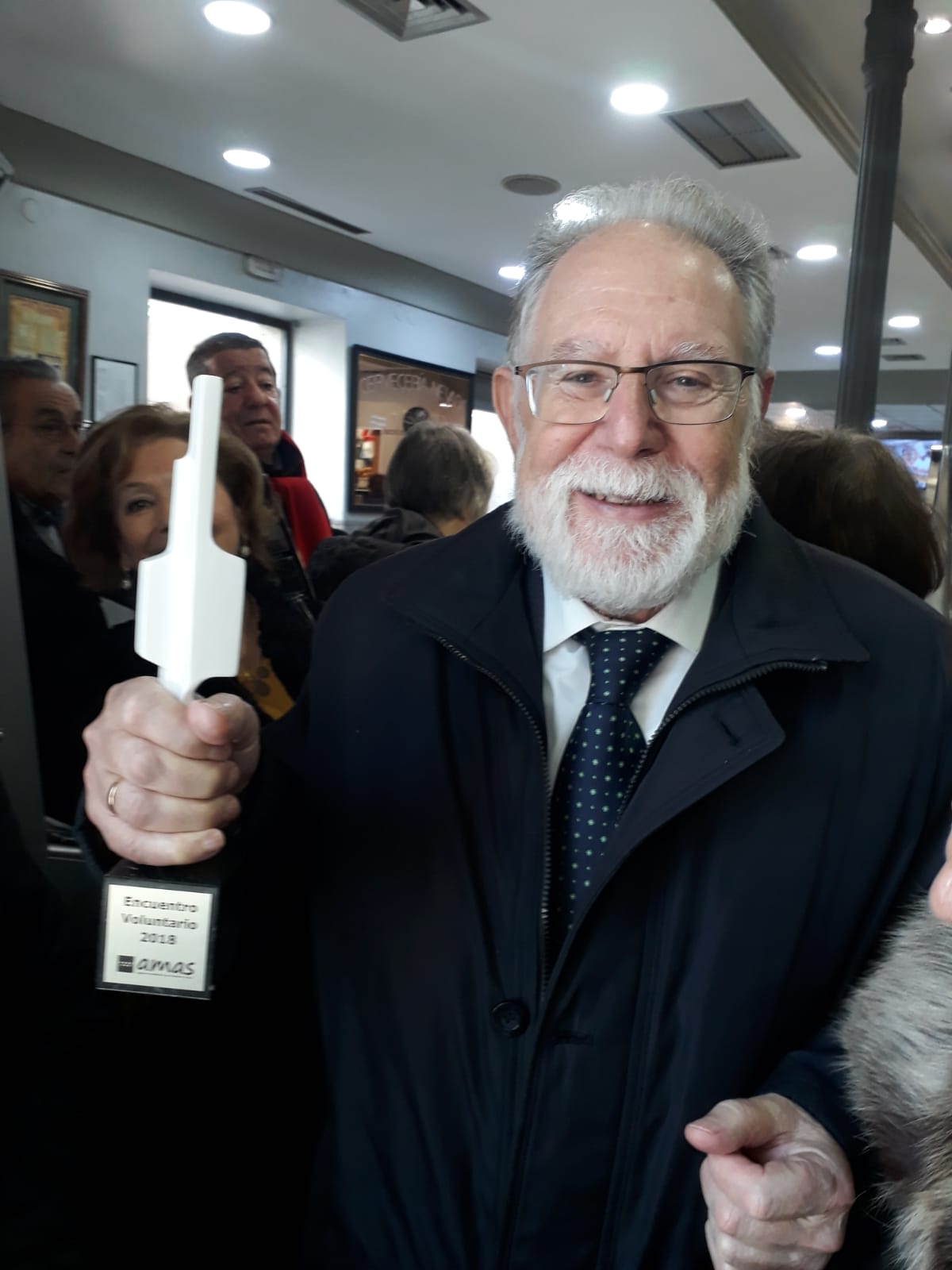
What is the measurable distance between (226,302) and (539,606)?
4934 mm

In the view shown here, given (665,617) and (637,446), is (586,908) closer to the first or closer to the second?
(665,617)

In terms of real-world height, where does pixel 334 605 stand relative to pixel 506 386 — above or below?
below

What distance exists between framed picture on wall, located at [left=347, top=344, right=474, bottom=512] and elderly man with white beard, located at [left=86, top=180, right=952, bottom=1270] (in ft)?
16.4

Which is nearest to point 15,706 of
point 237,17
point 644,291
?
point 644,291

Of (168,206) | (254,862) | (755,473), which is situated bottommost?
(254,862)

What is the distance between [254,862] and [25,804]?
775 millimetres

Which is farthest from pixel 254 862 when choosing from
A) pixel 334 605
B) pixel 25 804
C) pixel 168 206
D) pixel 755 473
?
pixel 168 206

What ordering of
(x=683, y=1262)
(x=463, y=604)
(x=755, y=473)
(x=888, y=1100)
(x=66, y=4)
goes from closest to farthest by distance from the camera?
(x=888, y=1100) < (x=683, y=1262) < (x=463, y=604) < (x=755, y=473) < (x=66, y=4)

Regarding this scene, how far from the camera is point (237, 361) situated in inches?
96.0

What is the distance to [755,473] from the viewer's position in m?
1.53

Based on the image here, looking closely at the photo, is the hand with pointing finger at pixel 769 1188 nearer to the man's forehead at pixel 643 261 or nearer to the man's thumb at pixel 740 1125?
the man's thumb at pixel 740 1125

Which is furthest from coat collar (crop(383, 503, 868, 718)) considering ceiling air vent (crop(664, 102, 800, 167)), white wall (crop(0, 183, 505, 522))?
white wall (crop(0, 183, 505, 522))

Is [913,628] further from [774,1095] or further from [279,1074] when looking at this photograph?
[279,1074]

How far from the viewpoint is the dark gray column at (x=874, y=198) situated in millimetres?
3064
